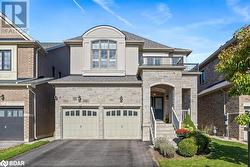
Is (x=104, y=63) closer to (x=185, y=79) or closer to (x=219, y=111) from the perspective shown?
(x=185, y=79)

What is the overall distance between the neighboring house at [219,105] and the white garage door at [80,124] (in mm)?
9899

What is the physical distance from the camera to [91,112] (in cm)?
2819

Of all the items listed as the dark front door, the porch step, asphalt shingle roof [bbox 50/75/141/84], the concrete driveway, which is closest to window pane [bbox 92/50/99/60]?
asphalt shingle roof [bbox 50/75/141/84]

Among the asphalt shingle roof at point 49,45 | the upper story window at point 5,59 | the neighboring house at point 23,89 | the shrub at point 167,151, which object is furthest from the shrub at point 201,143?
the asphalt shingle roof at point 49,45

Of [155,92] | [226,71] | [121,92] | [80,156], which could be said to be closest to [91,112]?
[121,92]

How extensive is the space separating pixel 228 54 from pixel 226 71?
0.69 m

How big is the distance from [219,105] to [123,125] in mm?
8405

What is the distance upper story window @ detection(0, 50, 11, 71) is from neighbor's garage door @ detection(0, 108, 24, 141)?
397cm

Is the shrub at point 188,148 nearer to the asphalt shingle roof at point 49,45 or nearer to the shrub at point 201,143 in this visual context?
the shrub at point 201,143

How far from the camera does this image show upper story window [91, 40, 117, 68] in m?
30.5

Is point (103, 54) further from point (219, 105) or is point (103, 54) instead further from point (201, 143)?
point (201, 143)

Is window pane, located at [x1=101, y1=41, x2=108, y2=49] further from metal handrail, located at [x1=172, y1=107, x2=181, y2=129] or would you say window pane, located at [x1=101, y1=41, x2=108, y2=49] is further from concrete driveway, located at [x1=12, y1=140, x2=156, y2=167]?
concrete driveway, located at [x1=12, y1=140, x2=156, y2=167]

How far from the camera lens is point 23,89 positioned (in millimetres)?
26625

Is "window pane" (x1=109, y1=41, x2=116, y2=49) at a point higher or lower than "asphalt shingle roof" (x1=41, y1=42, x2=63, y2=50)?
lower
